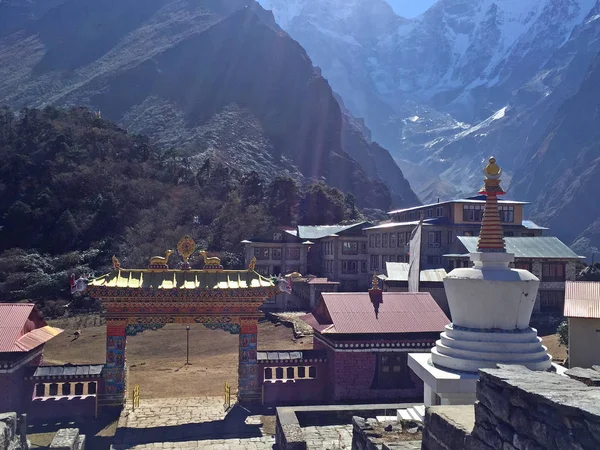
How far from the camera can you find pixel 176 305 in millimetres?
18984

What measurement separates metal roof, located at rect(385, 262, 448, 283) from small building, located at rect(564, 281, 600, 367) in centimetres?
1448

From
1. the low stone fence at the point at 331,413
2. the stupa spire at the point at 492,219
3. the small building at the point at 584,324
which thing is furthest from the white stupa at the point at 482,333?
the small building at the point at 584,324

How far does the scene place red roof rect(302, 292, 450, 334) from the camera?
1902cm

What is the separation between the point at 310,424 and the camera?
16.2m

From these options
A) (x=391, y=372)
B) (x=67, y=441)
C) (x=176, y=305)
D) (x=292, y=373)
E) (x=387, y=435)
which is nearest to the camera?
(x=387, y=435)

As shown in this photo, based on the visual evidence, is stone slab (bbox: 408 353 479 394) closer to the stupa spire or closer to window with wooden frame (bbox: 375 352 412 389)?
the stupa spire

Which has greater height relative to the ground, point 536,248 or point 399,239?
point 399,239

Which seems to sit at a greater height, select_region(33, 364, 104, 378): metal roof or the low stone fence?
select_region(33, 364, 104, 378): metal roof

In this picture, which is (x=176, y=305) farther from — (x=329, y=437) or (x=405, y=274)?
(x=405, y=274)

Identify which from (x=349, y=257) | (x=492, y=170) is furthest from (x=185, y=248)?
(x=349, y=257)

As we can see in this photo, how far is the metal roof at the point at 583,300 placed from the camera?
2147 cm

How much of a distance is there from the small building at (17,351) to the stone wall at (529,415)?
47.3 feet

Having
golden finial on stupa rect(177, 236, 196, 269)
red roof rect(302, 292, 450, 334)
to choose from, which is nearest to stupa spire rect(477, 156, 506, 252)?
red roof rect(302, 292, 450, 334)

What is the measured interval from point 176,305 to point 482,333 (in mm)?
10943
